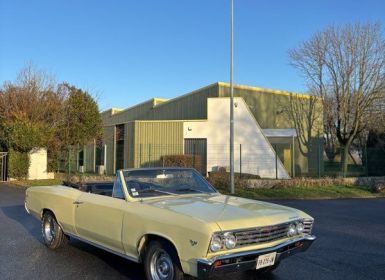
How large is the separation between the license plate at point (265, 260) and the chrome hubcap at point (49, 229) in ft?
13.7

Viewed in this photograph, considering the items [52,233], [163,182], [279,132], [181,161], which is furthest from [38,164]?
[163,182]

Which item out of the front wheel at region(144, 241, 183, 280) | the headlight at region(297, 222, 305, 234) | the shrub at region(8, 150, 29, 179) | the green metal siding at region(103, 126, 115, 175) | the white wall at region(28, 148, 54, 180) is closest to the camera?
the front wheel at region(144, 241, 183, 280)

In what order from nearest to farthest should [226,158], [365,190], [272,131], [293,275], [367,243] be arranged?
[293,275] → [367,243] → [365,190] → [226,158] → [272,131]

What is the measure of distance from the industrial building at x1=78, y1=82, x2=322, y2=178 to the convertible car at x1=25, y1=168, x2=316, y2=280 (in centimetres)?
1718

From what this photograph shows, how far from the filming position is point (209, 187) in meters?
6.68

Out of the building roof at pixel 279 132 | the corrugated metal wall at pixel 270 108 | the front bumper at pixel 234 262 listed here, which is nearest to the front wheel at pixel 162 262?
the front bumper at pixel 234 262

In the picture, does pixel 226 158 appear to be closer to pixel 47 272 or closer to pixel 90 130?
pixel 90 130

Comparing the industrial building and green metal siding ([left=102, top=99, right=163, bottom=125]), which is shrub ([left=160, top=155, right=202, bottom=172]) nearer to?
the industrial building

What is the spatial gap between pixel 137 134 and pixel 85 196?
23282 millimetres

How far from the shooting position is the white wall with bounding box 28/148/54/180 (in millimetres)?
24861

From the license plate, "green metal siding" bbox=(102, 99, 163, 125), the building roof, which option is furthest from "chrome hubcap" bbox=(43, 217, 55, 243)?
"green metal siding" bbox=(102, 99, 163, 125)

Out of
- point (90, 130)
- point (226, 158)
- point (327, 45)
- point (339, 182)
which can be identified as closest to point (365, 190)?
point (339, 182)

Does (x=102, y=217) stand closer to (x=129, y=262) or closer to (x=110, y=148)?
(x=129, y=262)

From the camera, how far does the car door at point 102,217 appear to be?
5.70 m
